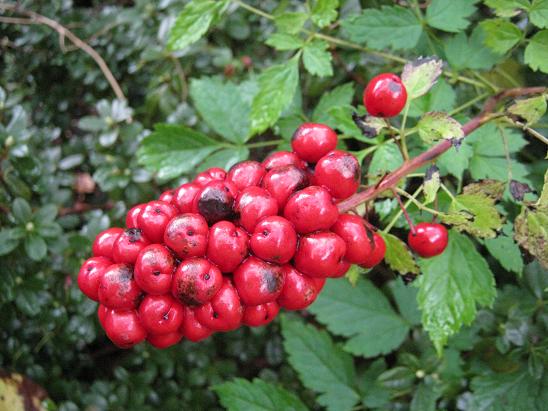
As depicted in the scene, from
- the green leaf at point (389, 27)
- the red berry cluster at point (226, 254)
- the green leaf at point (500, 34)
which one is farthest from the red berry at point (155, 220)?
the green leaf at point (500, 34)

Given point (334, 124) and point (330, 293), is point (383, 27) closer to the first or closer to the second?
point (334, 124)

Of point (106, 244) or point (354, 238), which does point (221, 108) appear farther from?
point (354, 238)

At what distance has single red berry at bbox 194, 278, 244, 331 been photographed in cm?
110

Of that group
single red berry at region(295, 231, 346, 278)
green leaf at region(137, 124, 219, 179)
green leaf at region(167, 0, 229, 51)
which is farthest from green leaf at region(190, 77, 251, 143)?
single red berry at region(295, 231, 346, 278)

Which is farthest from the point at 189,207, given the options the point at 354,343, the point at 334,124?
the point at 354,343

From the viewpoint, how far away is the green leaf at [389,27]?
194 cm

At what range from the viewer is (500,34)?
176 cm

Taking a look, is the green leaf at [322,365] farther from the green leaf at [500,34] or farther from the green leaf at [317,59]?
the green leaf at [500,34]

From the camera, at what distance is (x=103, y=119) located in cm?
245

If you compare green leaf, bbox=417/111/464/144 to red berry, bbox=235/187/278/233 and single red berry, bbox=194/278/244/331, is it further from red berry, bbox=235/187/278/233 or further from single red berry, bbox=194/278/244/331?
single red berry, bbox=194/278/244/331

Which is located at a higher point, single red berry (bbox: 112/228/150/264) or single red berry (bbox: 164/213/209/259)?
single red berry (bbox: 164/213/209/259)

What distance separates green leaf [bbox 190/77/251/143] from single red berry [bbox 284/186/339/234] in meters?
1.15

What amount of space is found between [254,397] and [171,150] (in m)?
1.15

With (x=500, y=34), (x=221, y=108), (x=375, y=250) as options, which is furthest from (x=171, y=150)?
(x=500, y=34)
